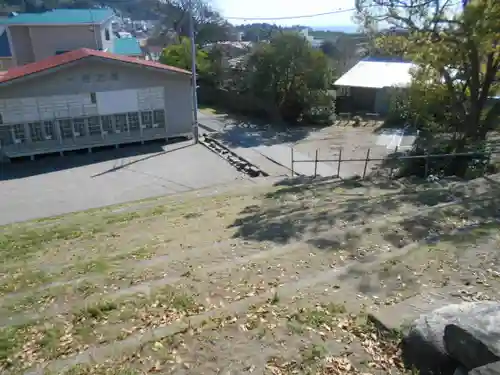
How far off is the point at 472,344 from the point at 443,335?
0.45m

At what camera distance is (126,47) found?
42.8m

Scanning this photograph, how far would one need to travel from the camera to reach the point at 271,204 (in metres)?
12.2

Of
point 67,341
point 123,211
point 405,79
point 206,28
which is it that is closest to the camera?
point 67,341

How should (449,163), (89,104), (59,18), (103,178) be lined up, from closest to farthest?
1. (449,163)
2. (103,178)
3. (89,104)
4. (59,18)

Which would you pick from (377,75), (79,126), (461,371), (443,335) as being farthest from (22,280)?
(377,75)

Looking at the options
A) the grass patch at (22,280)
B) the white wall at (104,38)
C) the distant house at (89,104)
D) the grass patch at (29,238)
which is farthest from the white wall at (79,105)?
the white wall at (104,38)

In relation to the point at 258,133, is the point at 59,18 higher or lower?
higher

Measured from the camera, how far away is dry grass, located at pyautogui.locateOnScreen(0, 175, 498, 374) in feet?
15.3

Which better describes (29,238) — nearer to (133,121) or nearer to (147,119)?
(133,121)

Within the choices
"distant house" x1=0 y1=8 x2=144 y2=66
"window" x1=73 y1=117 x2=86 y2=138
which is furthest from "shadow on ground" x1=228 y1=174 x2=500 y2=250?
"distant house" x1=0 y1=8 x2=144 y2=66

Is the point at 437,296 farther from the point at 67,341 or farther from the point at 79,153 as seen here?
the point at 79,153

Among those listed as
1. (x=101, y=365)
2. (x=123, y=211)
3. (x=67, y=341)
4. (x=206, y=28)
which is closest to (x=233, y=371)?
(x=101, y=365)

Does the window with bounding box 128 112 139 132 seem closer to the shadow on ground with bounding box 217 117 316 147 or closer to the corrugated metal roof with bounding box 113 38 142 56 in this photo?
the shadow on ground with bounding box 217 117 316 147

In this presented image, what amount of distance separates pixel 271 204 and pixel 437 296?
6909 mm
